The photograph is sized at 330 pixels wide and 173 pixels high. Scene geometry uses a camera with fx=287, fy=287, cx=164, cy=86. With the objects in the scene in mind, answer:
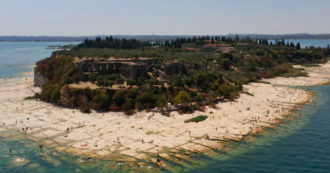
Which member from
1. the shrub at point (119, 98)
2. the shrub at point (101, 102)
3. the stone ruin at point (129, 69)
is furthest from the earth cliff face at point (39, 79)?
the shrub at point (119, 98)

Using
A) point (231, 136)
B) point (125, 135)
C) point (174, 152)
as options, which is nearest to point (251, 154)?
point (231, 136)

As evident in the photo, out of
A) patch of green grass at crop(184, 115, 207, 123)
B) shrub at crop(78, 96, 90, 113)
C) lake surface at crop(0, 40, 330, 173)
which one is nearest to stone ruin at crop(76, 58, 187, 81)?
shrub at crop(78, 96, 90, 113)

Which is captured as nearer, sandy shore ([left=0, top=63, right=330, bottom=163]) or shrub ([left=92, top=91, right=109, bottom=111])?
sandy shore ([left=0, top=63, right=330, bottom=163])

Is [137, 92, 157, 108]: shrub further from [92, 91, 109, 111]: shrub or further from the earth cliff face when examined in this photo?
the earth cliff face

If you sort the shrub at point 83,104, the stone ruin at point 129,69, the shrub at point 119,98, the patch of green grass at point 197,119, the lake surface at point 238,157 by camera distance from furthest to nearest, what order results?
the stone ruin at point 129,69 → the shrub at point 119,98 → the shrub at point 83,104 → the patch of green grass at point 197,119 → the lake surface at point 238,157

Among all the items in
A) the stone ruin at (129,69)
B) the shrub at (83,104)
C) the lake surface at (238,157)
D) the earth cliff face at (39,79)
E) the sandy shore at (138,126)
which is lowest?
the lake surface at (238,157)

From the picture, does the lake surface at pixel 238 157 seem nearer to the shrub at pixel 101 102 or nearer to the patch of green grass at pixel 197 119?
the patch of green grass at pixel 197 119

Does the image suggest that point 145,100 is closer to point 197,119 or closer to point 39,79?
point 197,119

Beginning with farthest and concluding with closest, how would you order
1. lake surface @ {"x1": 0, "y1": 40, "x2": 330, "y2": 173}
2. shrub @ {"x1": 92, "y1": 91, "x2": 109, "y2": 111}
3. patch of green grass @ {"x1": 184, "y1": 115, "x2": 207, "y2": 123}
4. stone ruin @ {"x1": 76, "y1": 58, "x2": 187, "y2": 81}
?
stone ruin @ {"x1": 76, "y1": 58, "x2": 187, "y2": 81}, shrub @ {"x1": 92, "y1": 91, "x2": 109, "y2": 111}, patch of green grass @ {"x1": 184, "y1": 115, "x2": 207, "y2": 123}, lake surface @ {"x1": 0, "y1": 40, "x2": 330, "y2": 173}
